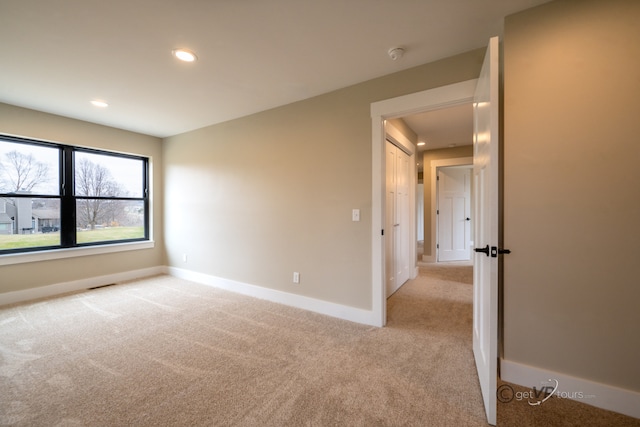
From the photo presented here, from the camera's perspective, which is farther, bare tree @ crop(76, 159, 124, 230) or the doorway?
bare tree @ crop(76, 159, 124, 230)

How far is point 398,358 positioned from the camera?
201cm

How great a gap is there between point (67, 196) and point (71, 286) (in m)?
1.29

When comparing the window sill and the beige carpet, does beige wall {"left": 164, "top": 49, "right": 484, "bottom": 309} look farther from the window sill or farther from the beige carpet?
the window sill

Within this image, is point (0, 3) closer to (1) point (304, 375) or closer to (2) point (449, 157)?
(1) point (304, 375)

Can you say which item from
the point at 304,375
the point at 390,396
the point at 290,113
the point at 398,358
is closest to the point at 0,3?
the point at 290,113

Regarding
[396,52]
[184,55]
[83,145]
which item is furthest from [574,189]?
[83,145]

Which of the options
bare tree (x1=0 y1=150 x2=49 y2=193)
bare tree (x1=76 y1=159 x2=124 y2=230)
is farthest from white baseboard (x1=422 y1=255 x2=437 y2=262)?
bare tree (x1=0 y1=150 x2=49 y2=193)

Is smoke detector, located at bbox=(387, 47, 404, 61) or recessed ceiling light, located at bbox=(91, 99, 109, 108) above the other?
recessed ceiling light, located at bbox=(91, 99, 109, 108)

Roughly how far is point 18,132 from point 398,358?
5.09 metres

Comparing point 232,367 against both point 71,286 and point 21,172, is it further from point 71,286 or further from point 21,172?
point 21,172

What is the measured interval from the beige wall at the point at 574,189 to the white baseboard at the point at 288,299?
1.28 metres

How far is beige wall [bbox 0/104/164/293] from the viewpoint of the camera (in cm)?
318

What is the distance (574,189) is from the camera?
154 cm

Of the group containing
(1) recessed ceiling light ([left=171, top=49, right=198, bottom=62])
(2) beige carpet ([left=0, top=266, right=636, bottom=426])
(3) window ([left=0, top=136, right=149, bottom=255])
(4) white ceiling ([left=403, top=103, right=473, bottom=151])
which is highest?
(1) recessed ceiling light ([left=171, top=49, right=198, bottom=62])
